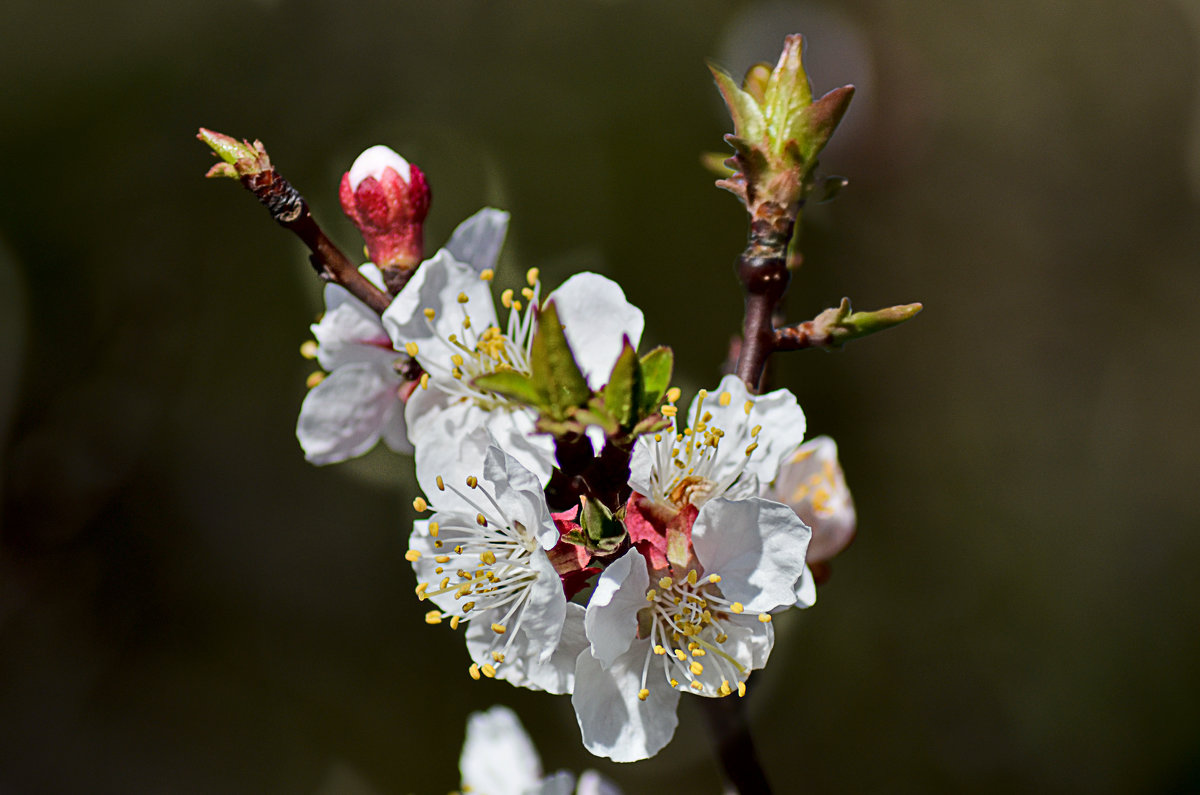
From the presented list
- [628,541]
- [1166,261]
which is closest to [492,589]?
[628,541]

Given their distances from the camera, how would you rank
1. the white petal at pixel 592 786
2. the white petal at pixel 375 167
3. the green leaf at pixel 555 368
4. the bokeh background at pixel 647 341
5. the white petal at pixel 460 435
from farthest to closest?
the bokeh background at pixel 647 341, the white petal at pixel 592 786, the white petal at pixel 375 167, the white petal at pixel 460 435, the green leaf at pixel 555 368

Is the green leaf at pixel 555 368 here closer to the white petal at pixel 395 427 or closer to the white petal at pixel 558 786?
the white petal at pixel 395 427

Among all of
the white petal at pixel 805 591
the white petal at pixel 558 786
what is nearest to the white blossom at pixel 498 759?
the white petal at pixel 558 786

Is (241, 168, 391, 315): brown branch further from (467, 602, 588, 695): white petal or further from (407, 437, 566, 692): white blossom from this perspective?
(467, 602, 588, 695): white petal

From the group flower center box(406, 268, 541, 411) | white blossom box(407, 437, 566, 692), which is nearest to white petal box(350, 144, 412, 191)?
flower center box(406, 268, 541, 411)

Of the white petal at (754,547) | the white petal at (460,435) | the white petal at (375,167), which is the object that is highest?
the white petal at (375,167)
